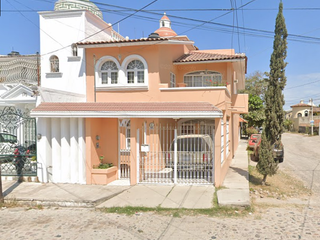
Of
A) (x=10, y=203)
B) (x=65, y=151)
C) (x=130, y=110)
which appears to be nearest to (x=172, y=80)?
(x=130, y=110)

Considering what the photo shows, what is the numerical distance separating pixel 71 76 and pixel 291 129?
58.3m

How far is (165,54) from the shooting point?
39.7 feet

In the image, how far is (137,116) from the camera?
8711 mm

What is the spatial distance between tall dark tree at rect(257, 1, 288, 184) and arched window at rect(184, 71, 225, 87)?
410 cm

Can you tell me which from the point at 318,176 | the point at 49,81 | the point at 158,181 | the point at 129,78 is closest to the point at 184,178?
the point at 158,181

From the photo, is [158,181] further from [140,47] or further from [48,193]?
[140,47]

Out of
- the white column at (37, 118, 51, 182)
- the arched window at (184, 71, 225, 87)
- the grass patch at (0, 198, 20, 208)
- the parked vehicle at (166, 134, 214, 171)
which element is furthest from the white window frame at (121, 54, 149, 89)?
the grass patch at (0, 198, 20, 208)

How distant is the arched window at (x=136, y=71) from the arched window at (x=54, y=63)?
4096 millimetres

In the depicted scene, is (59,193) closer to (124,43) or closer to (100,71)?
(100,71)

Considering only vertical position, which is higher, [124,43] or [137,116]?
[124,43]

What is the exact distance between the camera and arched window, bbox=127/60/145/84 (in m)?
11.6

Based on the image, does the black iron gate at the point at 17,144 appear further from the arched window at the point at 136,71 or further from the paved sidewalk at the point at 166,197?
the arched window at the point at 136,71

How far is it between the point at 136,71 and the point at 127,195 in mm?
5873

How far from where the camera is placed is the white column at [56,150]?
29.7 feet
